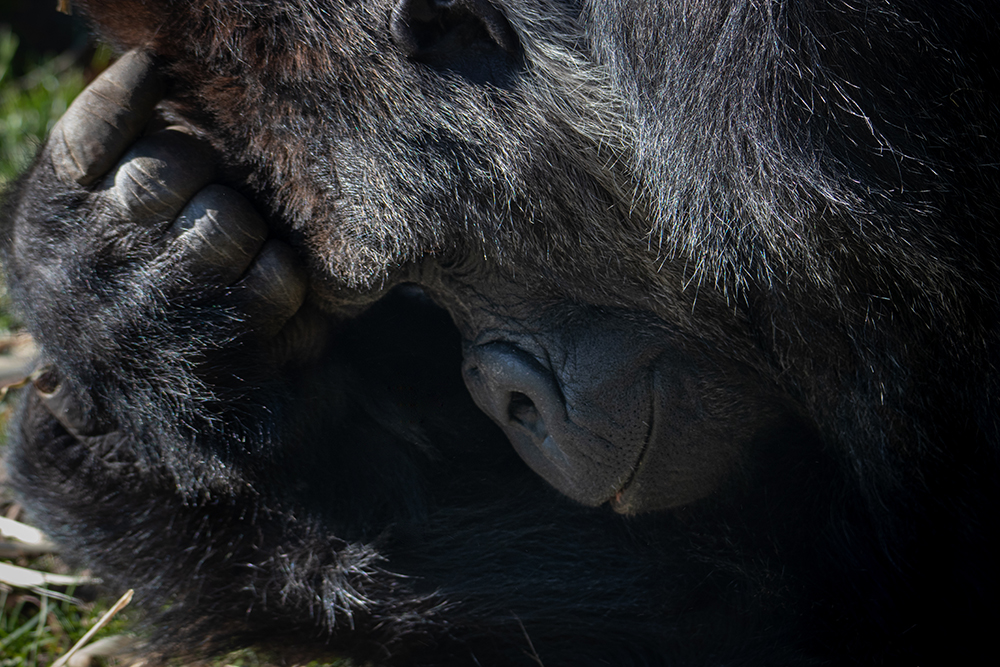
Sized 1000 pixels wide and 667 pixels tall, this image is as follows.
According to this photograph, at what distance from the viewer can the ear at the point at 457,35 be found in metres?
1.40

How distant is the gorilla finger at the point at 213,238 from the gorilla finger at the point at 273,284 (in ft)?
0.08

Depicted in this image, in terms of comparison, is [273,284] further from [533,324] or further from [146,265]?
[533,324]

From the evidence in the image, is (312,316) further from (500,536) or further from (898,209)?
(898,209)

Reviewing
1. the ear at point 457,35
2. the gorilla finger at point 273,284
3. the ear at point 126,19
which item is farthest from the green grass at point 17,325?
the ear at point 457,35

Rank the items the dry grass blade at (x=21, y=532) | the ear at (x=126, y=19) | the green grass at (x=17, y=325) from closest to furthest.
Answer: the ear at (x=126, y=19)
the green grass at (x=17, y=325)
the dry grass blade at (x=21, y=532)

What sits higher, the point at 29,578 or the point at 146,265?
the point at 146,265

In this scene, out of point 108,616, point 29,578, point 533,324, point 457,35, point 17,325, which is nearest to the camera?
point 457,35

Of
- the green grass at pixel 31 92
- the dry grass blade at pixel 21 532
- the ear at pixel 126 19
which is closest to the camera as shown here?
the ear at pixel 126 19

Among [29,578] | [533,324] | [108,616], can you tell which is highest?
[533,324]

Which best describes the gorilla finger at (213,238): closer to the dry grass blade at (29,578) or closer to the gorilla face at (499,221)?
the gorilla face at (499,221)

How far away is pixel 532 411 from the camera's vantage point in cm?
153

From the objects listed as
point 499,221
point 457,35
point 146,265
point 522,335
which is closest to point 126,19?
point 146,265

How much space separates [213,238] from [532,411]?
22.8 inches

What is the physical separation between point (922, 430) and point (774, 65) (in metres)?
0.63
